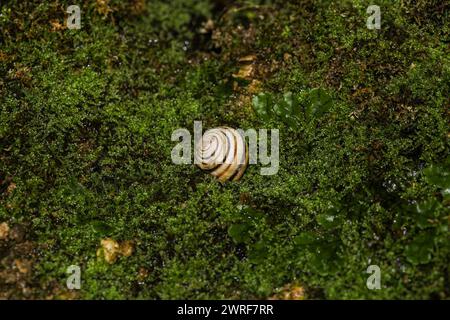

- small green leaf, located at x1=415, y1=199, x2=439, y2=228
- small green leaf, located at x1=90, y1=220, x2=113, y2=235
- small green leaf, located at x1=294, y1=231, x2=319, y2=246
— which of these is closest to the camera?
small green leaf, located at x1=415, y1=199, x2=439, y2=228

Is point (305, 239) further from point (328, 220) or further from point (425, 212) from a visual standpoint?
point (425, 212)

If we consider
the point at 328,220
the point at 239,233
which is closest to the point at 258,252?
the point at 239,233

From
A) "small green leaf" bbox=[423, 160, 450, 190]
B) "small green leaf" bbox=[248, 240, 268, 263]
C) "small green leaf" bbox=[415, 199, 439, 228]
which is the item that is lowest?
"small green leaf" bbox=[248, 240, 268, 263]

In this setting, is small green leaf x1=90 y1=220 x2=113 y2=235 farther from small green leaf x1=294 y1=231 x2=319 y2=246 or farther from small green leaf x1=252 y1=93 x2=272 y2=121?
small green leaf x1=252 y1=93 x2=272 y2=121

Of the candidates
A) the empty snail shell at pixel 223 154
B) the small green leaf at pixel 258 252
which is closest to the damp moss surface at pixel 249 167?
the small green leaf at pixel 258 252

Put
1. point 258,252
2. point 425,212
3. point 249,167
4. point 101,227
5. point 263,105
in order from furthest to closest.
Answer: point 263,105 < point 249,167 < point 101,227 < point 258,252 < point 425,212

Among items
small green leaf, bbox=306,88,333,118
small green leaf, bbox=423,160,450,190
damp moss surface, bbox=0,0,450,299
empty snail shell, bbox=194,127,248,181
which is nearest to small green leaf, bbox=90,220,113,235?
damp moss surface, bbox=0,0,450,299

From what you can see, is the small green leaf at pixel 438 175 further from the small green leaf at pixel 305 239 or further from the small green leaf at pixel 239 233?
the small green leaf at pixel 239 233
